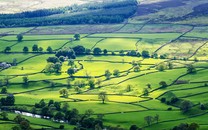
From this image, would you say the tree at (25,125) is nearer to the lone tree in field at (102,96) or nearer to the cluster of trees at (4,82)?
the lone tree in field at (102,96)

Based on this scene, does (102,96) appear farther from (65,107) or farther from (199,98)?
(199,98)

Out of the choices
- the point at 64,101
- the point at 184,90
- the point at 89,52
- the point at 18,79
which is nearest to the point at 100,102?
the point at 64,101

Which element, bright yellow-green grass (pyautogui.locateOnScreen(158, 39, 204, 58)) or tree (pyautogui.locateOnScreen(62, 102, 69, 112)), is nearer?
tree (pyautogui.locateOnScreen(62, 102, 69, 112))

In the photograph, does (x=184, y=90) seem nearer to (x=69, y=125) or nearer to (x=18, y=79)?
(x=69, y=125)

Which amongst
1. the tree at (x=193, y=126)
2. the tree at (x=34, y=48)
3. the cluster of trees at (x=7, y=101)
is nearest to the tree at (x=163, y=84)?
the tree at (x=193, y=126)

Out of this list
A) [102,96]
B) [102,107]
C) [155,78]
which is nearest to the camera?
[102,107]

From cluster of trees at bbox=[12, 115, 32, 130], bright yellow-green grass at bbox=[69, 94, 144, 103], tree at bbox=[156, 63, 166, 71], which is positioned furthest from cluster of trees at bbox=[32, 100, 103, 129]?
tree at bbox=[156, 63, 166, 71]

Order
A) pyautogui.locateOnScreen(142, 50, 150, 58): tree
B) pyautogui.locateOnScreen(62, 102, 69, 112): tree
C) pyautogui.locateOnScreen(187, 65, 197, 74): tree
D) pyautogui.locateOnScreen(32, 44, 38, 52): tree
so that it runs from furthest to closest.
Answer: pyautogui.locateOnScreen(32, 44, 38, 52): tree → pyautogui.locateOnScreen(142, 50, 150, 58): tree → pyautogui.locateOnScreen(187, 65, 197, 74): tree → pyautogui.locateOnScreen(62, 102, 69, 112): tree

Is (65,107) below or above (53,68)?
below

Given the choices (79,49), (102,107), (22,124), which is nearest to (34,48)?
(79,49)

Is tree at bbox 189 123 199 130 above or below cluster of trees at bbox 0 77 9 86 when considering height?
below

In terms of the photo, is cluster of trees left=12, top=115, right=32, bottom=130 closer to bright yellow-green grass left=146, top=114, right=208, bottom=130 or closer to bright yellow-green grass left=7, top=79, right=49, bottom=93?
bright yellow-green grass left=146, top=114, right=208, bottom=130
